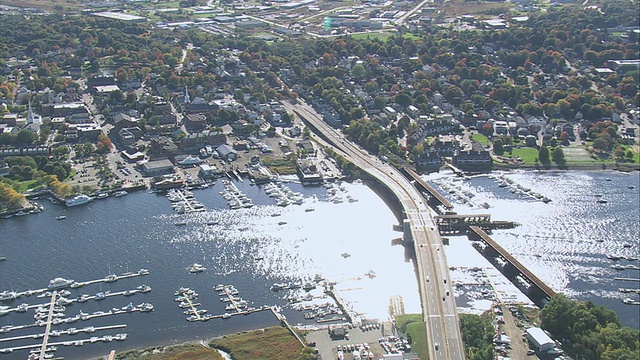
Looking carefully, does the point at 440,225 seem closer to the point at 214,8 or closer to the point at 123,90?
the point at 123,90

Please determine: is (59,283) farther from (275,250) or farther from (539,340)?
(539,340)

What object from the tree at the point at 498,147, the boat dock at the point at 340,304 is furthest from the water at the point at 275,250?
the tree at the point at 498,147

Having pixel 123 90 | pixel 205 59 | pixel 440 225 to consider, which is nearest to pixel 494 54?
pixel 205 59

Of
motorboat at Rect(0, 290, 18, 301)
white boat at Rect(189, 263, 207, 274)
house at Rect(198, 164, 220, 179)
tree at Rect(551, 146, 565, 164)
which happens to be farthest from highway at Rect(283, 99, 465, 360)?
motorboat at Rect(0, 290, 18, 301)

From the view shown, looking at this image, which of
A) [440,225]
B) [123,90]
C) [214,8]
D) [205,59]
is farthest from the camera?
[214,8]

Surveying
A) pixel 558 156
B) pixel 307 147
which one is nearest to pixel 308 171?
pixel 307 147

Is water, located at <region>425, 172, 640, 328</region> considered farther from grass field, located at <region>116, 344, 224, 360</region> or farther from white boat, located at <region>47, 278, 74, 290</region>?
white boat, located at <region>47, 278, 74, 290</region>
